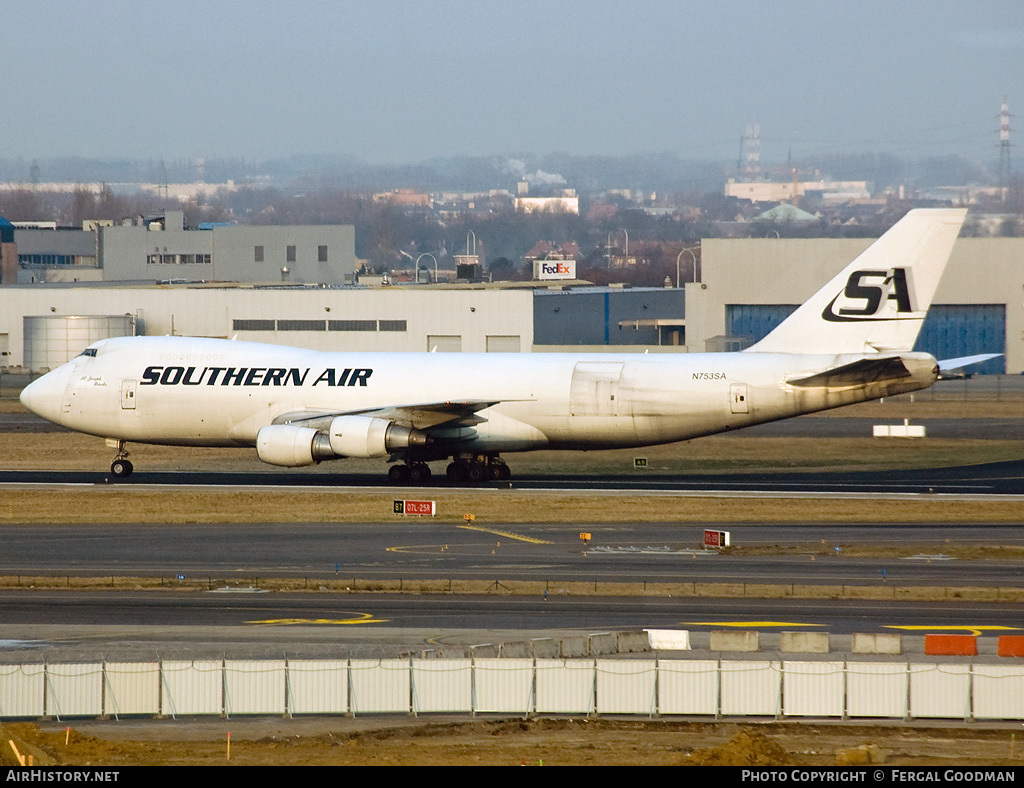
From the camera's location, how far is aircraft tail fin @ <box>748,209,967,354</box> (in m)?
49.2

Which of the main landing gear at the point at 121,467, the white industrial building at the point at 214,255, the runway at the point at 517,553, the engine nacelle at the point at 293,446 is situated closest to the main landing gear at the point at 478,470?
the engine nacelle at the point at 293,446

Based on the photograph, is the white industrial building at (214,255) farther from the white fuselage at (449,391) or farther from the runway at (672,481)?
the white fuselage at (449,391)

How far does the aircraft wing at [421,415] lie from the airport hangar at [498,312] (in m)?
37.7

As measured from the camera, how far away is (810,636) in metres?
26.5

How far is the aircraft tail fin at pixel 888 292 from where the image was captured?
49250mm

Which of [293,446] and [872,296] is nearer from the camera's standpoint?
[872,296]

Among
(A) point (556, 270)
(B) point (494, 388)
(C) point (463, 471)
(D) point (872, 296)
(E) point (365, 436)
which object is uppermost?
(A) point (556, 270)

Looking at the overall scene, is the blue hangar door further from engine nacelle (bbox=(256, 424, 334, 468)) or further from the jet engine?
engine nacelle (bbox=(256, 424, 334, 468))

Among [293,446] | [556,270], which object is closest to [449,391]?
[293,446]

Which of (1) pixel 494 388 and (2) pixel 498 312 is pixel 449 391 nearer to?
(1) pixel 494 388

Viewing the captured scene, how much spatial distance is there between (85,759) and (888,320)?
3745 cm

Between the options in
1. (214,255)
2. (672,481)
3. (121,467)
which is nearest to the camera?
(672,481)

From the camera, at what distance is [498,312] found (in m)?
91.9

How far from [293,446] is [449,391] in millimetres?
6622
